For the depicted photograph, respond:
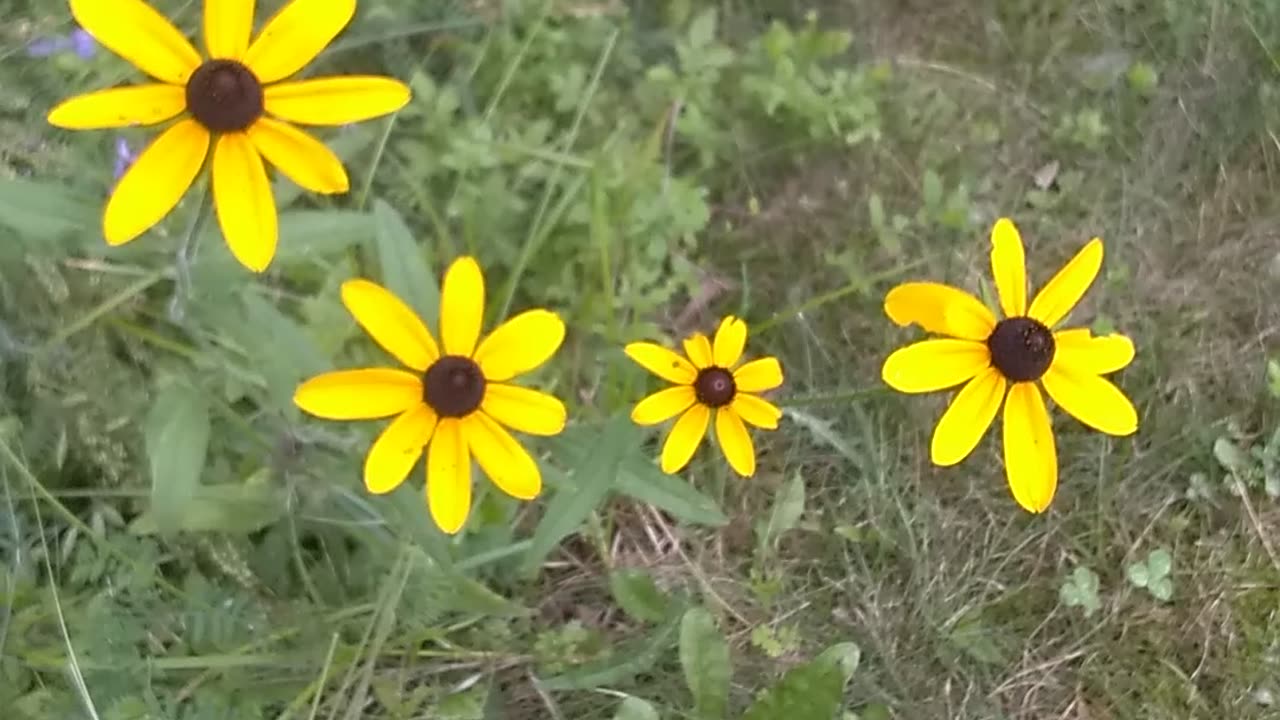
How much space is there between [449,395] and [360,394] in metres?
0.07

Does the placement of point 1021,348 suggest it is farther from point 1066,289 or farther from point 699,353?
point 699,353

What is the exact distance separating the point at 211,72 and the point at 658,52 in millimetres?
988

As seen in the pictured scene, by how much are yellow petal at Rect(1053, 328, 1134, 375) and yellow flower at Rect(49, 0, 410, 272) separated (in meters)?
0.59

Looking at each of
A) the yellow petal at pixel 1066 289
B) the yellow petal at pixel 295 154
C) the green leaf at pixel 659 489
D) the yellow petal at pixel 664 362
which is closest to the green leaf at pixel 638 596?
the green leaf at pixel 659 489

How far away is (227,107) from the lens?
3.12 ft

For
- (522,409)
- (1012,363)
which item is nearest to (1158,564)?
(1012,363)

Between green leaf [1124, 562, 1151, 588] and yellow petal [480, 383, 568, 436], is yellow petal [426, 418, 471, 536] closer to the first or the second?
yellow petal [480, 383, 568, 436]

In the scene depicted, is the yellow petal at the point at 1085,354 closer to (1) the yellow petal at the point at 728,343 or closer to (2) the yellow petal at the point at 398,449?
(1) the yellow petal at the point at 728,343

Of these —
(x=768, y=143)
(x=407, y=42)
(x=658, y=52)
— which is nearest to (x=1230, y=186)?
(x=768, y=143)

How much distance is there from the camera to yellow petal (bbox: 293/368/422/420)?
101cm

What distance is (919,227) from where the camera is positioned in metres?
1.82

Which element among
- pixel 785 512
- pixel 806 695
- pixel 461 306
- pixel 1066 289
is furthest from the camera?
pixel 785 512

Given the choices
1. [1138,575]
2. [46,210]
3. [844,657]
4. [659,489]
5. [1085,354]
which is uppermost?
[46,210]

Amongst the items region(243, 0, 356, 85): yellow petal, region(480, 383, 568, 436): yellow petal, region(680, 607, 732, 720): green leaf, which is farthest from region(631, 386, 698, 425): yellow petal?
region(243, 0, 356, 85): yellow petal
